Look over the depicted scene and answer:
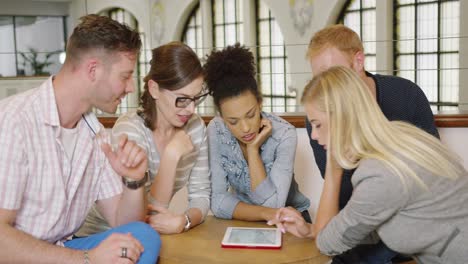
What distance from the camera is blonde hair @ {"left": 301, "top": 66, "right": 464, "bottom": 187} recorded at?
160cm

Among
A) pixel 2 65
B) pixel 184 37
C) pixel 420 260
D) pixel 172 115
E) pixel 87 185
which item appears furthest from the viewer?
pixel 2 65

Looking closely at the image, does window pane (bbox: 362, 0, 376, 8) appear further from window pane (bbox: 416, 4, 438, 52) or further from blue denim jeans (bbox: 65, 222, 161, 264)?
blue denim jeans (bbox: 65, 222, 161, 264)

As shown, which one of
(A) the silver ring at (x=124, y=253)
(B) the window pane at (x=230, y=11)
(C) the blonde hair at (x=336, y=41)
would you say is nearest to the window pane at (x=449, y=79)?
(B) the window pane at (x=230, y=11)

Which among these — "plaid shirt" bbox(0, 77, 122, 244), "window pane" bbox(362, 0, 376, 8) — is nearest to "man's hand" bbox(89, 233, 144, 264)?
"plaid shirt" bbox(0, 77, 122, 244)

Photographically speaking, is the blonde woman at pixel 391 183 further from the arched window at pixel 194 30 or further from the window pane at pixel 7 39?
the window pane at pixel 7 39

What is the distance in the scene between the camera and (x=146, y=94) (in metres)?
2.17

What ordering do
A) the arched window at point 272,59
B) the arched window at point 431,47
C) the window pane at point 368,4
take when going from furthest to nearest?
the arched window at point 272,59
the window pane at point 368,4
the arched window at point 431,47

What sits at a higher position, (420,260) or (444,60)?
(444,60)

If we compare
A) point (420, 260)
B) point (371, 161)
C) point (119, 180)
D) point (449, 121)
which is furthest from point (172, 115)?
point (449, 121)

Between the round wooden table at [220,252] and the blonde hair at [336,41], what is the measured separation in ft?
2.78

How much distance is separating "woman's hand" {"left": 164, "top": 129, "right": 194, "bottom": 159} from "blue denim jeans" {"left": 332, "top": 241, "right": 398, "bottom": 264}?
67cm

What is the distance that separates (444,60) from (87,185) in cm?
953

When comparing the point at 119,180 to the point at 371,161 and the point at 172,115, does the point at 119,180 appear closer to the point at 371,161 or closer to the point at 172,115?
the point at 172,115

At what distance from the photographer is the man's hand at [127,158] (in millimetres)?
1776
